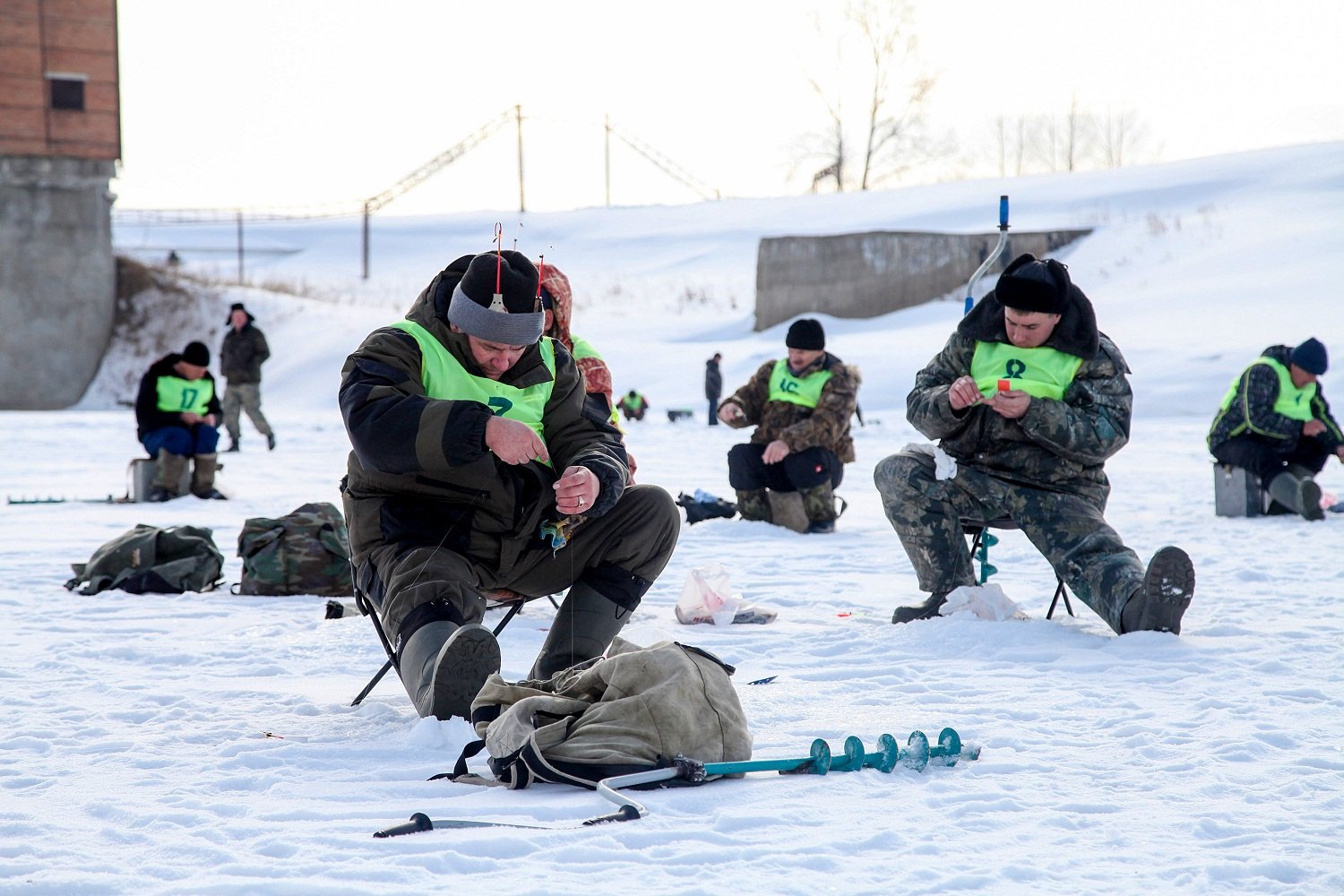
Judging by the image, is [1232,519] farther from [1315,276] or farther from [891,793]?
[1315,276]

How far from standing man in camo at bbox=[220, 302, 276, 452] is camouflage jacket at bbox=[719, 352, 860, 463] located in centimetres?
773

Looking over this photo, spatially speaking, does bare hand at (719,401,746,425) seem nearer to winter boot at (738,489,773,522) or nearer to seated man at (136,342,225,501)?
winter boot at (738,489,773,522)

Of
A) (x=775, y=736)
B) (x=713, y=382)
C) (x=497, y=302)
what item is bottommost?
(x=775, y=736)

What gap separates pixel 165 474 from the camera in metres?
10.1

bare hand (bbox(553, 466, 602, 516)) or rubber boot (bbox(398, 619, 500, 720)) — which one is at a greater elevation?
bare hand (bbox(553, 466, 602, 516))

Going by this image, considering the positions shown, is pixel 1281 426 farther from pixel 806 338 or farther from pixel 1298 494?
pixel 806 338

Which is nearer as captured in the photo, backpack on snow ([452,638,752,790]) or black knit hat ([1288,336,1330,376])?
backpack on snow ([452,638,752,790])

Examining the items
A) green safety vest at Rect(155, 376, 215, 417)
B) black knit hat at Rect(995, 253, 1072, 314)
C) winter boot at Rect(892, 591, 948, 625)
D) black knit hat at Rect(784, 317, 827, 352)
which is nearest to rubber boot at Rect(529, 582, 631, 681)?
winter boot at Rect(892, 591, 948, 625)

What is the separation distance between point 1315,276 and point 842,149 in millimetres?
30941

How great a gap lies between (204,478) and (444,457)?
7.21 metres

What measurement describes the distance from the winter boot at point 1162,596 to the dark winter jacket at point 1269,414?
4.19 meters

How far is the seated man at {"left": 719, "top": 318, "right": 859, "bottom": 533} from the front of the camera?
324 inches

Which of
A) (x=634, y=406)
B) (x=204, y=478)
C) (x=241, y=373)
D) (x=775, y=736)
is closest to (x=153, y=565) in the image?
(x=775, y=736)

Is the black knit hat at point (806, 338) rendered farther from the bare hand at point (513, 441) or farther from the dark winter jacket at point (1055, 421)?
the bare hand at point (513, 441)
